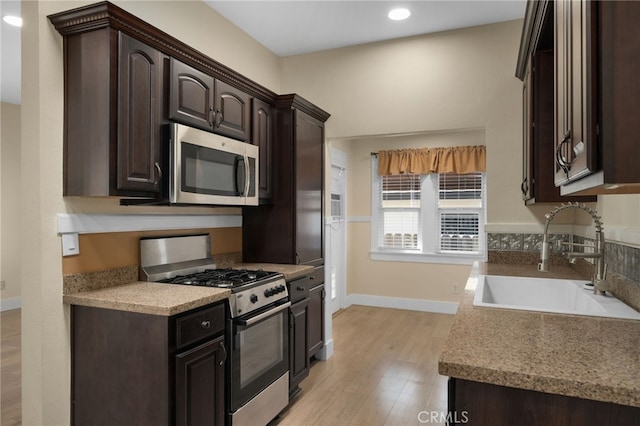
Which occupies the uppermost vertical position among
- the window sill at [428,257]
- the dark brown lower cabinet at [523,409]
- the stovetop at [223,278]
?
the stovetop at [223,278]

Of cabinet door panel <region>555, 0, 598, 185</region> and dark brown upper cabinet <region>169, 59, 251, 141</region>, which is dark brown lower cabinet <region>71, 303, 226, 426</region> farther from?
cabinet door panel <region>555, 0, 598, 185</region>

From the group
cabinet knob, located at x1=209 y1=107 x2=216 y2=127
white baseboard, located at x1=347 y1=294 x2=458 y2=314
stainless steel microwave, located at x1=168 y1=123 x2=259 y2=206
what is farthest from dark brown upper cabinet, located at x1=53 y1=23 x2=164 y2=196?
white baseboard, located at x1=347 y1=294 x2=458 y2=314

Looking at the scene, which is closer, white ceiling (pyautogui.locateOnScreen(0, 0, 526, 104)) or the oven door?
the oven door

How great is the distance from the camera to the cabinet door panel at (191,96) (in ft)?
7.27

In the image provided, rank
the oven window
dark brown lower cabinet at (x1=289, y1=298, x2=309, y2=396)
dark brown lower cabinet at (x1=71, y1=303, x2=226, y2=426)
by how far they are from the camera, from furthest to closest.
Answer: dark brown lower cabinet at (x1=289, y1=298, x2=309, y2=396) < the oven window < dark brown lower cabinet at (x1=71, y1=303, x2=226, y2=426)

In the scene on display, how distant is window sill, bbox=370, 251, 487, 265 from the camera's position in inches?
201

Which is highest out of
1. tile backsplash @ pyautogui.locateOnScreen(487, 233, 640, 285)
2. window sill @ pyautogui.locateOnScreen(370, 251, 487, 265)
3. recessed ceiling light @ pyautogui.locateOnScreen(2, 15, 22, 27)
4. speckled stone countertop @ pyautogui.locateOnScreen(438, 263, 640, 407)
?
recessed ceiling light @ pyautogui.locateOnScreen(2, 15, 22, 27)

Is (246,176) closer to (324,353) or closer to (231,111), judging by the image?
(231,111)

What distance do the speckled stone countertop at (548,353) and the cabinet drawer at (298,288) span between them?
4.94 ft

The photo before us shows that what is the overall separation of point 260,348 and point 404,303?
343 centimetres

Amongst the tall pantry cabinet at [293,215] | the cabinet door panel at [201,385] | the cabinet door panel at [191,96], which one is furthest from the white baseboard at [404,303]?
the cabinet door panel at [191,96]

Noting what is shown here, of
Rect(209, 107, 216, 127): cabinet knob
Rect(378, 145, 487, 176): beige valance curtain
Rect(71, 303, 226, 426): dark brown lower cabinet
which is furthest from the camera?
Rect(378, 145, 487, 176): beige valance curtain

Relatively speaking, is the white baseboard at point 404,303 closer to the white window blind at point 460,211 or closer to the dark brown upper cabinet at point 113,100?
the white window blind at point 460,211

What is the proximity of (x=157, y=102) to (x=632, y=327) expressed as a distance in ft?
7.42
